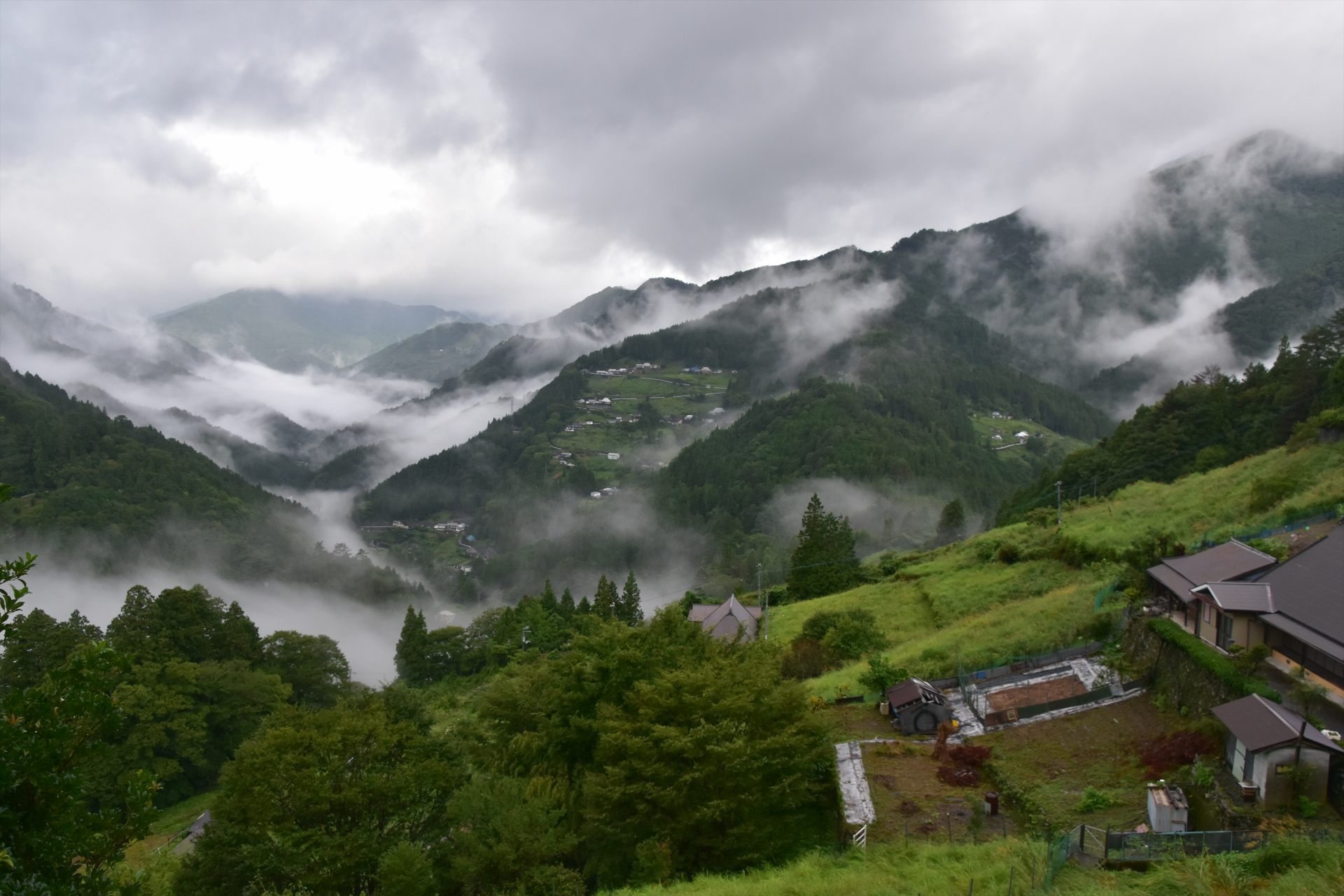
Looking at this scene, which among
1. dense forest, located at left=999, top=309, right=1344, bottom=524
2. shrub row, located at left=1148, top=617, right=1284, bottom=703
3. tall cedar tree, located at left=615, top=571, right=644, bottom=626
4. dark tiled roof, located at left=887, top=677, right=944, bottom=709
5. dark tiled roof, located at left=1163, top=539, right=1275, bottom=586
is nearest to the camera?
shrub row, located at left=1148, top=617, right=1284, bottom=703

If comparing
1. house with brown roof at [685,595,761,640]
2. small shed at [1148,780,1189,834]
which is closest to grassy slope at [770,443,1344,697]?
house with brown roof at [685,595,761,640]

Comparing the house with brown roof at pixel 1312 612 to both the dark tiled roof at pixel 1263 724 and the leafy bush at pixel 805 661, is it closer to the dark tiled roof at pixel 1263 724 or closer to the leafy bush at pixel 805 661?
the dark tiled roof at pixel 1263 724

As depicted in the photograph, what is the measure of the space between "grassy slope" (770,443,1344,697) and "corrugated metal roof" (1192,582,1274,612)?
6.64m

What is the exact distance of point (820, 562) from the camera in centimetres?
5716

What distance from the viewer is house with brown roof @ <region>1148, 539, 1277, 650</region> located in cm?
1895

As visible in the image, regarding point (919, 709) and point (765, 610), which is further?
point (765, 610)

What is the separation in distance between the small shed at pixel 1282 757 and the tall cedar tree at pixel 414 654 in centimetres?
6307

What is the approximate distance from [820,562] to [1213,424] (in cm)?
2985

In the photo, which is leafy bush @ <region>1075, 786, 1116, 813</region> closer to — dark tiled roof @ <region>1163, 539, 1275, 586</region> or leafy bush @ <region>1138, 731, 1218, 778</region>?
leafy bush @ <region>1138, 731, 1218, 778</region>

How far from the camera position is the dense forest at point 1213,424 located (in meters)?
49.8

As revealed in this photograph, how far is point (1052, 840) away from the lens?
13547 mm

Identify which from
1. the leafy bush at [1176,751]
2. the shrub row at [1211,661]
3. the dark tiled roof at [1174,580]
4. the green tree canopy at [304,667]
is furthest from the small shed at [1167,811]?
the green tree canopy at [304,667]

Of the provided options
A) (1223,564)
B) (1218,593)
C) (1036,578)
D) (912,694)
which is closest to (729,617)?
(1036,578)

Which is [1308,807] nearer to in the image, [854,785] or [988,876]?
[988,876]
